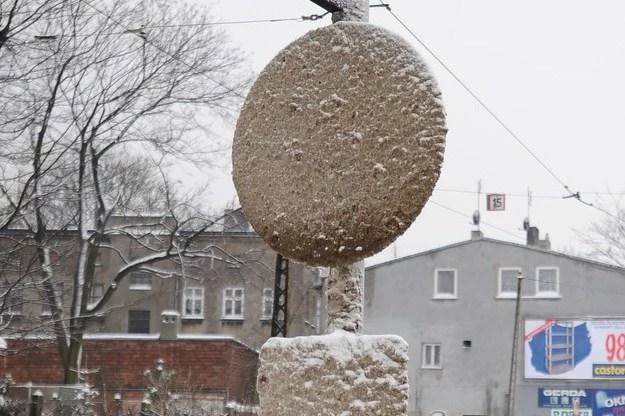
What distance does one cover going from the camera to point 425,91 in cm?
385

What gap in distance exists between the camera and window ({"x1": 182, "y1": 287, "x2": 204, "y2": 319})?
2041 inches

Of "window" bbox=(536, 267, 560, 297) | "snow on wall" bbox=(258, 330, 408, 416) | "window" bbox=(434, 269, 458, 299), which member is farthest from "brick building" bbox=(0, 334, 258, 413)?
"snow on wall" bbox=(258, 330, 408, 416)

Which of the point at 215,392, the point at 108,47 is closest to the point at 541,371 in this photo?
the point at 215,392

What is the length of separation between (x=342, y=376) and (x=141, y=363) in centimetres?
3227

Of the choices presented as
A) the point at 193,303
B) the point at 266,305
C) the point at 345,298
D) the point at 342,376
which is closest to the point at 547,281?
the point at 266,305

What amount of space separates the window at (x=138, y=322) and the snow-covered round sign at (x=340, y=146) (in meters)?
46.9

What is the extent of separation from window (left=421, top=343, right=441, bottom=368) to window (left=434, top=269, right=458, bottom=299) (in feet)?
5.75

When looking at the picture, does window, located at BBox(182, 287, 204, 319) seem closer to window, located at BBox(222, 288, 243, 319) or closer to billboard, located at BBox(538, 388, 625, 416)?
window, located at BBox(222, 288, 243, 319)

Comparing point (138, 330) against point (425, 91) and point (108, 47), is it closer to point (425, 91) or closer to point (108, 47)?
point (108, 47)

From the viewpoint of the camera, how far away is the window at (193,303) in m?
51.8

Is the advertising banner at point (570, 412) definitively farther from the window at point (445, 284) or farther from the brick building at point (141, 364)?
the brick building at point (141, 364)

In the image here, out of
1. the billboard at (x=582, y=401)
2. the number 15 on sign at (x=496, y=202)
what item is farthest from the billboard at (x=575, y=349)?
the number 15 on sign at (x=496, y=202)

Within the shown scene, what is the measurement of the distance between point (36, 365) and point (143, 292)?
604 inches

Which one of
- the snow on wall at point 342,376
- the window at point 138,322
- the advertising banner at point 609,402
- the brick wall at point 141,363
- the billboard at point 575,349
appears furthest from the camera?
the window at point 138,322
